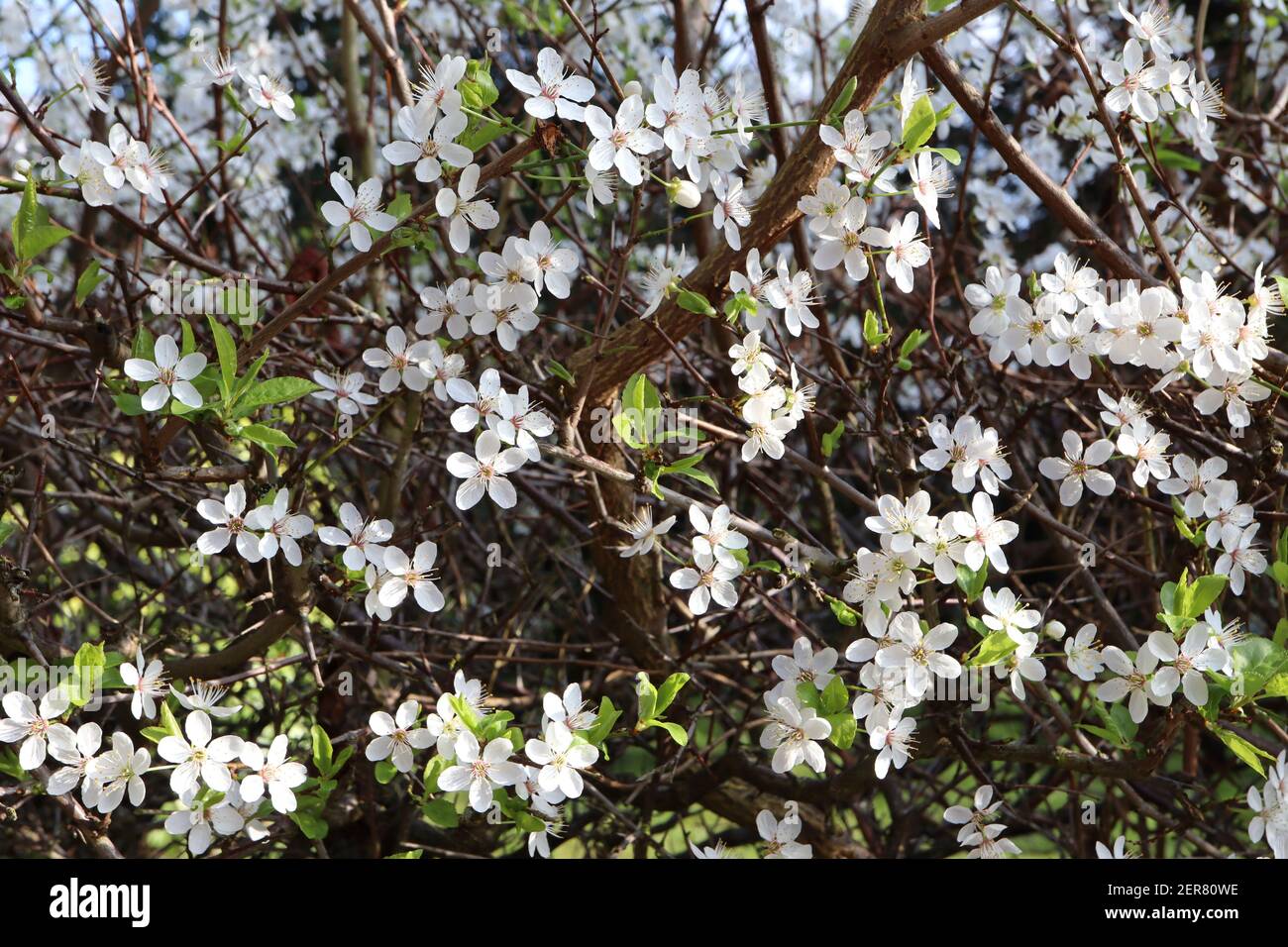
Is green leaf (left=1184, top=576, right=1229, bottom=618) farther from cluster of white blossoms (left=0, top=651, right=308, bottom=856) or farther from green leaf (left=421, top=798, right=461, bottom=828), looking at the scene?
cluster of white blossoms (left=0, top=651, right=308, bottom=856)

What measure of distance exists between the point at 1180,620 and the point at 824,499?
0.88 m

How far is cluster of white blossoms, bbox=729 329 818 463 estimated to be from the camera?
144 cm

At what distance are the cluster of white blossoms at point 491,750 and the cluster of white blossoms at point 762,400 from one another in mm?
393

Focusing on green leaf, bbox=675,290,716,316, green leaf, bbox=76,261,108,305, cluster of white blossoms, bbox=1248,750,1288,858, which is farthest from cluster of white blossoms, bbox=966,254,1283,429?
green leaf, bbox=76,261,108,305

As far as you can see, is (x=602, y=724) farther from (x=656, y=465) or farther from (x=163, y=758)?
(x=163, y=758)

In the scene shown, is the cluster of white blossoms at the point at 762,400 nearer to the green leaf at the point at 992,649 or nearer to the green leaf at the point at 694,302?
the green leaf at the point at 694,302

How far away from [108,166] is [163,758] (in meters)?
0.75

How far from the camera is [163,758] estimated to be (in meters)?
1.40

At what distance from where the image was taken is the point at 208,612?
2645 millimetres

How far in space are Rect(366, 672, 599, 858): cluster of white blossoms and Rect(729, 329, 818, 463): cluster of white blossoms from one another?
1.29 ft

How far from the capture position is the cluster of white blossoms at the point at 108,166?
4.80ft

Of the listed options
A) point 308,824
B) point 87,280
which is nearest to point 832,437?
point 308,824
